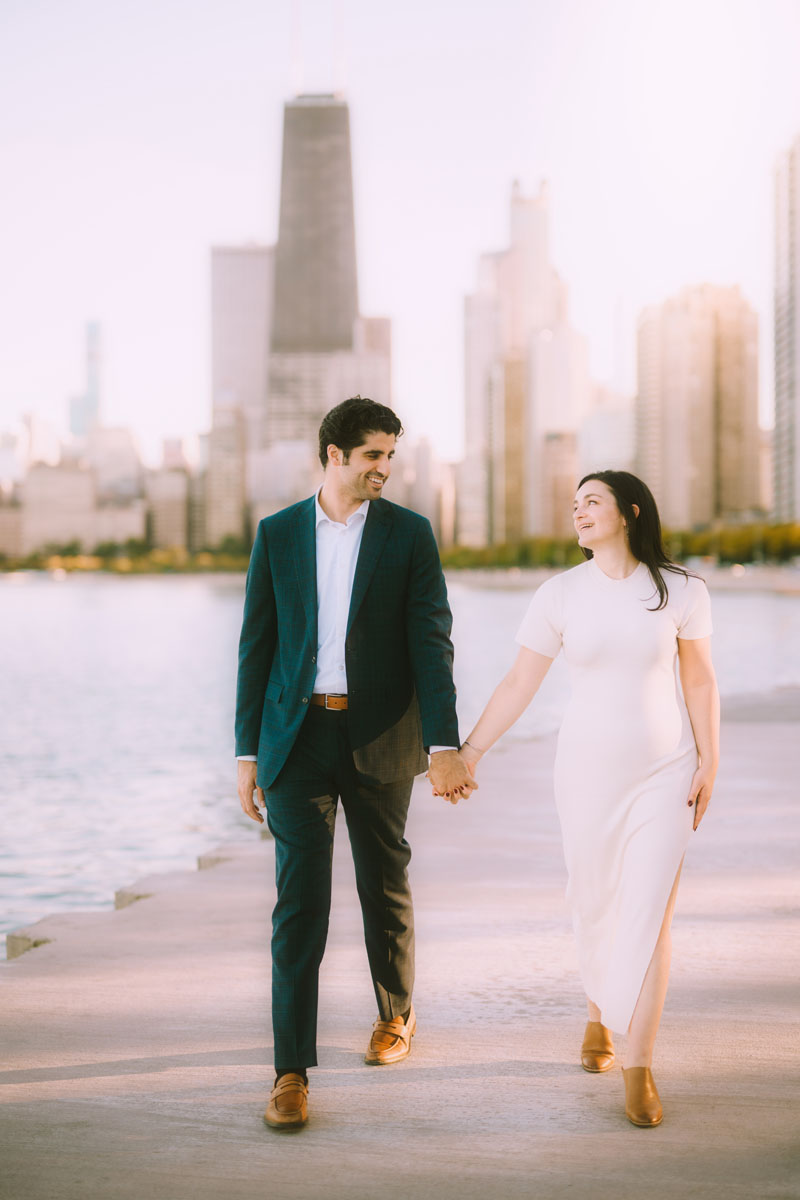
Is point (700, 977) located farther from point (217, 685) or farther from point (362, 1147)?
point (217, 685)

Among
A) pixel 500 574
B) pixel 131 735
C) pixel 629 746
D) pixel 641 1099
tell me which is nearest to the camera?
pixel 641 1099

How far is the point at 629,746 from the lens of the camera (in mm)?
3568

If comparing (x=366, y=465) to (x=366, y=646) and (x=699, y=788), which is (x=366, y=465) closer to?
(x=366, y=646)

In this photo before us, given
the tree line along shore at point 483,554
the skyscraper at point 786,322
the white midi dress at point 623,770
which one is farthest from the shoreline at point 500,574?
the white midi dress at point 623,770

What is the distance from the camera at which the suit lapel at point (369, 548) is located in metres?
3.73

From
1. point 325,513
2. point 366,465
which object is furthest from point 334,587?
point 366,465

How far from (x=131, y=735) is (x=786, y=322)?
517ft

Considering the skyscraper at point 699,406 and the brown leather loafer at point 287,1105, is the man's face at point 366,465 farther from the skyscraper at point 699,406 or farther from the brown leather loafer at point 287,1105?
the skyscraper at point 699,406

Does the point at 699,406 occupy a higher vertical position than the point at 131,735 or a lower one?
higher

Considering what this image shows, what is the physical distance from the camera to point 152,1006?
4.55 m

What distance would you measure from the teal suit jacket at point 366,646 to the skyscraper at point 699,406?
574ft

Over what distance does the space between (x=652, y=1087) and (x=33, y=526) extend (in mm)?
196245

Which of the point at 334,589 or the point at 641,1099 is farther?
the point at 334,589

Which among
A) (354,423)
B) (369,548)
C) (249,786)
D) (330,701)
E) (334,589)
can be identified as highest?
(354,423)
